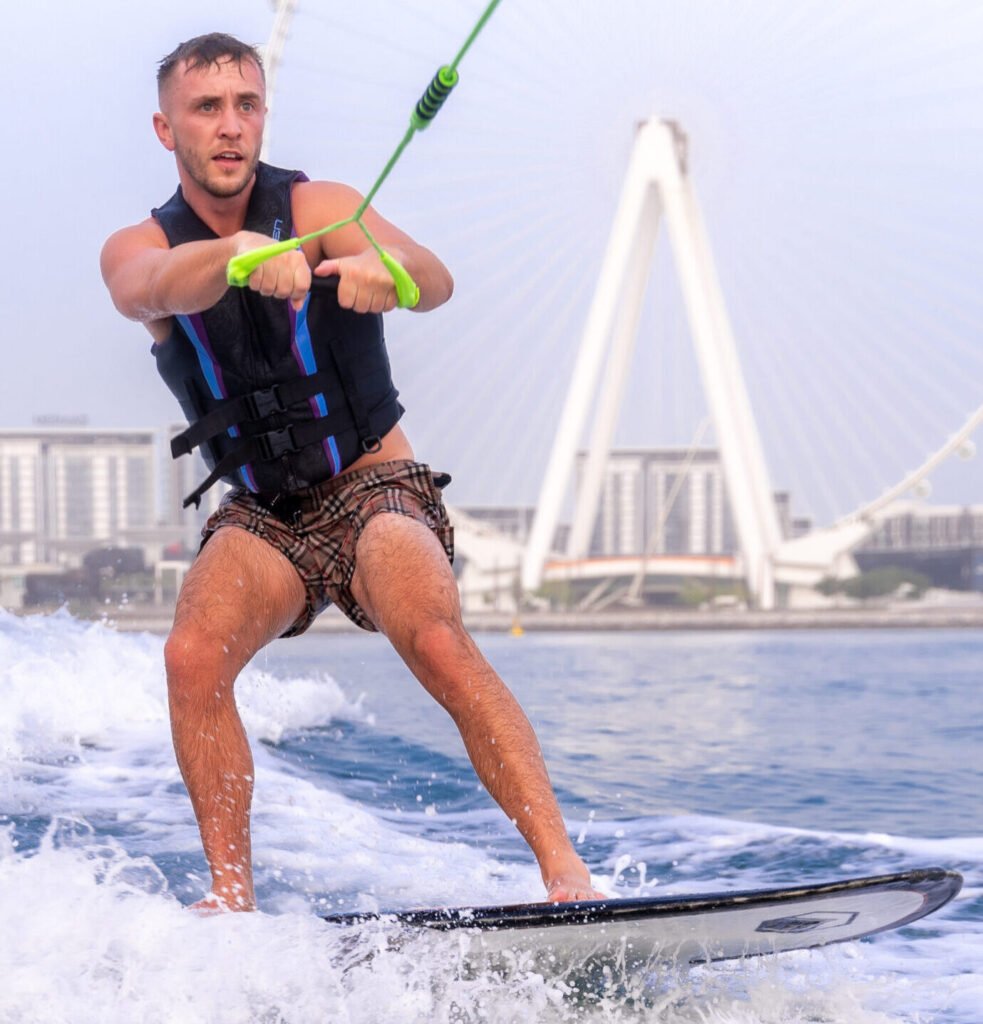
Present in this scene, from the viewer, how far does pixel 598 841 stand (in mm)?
5359

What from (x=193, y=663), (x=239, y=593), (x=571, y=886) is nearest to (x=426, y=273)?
(x=239, y=593)

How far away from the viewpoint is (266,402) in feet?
10.5

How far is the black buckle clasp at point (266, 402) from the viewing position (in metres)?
3.19

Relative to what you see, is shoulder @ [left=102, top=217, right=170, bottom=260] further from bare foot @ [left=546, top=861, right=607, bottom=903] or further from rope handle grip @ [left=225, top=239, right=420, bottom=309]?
bare foot @ [left=546, top=861, right=607, bottom=903]

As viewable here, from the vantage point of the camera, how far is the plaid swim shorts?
3.24 m

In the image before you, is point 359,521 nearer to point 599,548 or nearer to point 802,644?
point 802,644

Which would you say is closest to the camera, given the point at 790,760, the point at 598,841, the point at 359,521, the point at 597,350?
the point at 359,521

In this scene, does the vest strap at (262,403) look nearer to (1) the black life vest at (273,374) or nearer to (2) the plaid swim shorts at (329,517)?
(1) the black life vest at (273,374)

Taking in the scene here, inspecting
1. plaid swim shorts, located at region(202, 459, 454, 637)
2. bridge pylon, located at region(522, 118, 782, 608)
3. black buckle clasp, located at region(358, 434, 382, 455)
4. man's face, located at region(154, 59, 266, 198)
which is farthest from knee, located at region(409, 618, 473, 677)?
bridge pylon, located at region(522, 118, 782, 608)

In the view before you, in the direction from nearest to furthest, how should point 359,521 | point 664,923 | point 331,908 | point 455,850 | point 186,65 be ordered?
point 664,923
point 186,65
point 359,521
point 331,908
point 455,850

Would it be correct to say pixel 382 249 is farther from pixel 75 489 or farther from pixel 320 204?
pixel 75 489

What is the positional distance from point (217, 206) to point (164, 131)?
0.66 feet

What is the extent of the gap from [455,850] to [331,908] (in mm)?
1164

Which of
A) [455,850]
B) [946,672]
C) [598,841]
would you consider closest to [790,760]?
[598,841]
